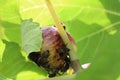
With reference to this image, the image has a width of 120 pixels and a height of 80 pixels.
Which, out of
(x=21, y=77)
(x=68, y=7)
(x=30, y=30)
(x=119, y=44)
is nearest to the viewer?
(x=119, y=44)

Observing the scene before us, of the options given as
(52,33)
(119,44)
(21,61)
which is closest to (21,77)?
(21,61)

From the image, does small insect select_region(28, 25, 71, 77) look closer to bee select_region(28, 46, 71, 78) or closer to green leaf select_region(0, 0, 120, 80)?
bee select_region(28, 46, 71, 78)

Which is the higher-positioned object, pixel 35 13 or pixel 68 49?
pixel 35 13

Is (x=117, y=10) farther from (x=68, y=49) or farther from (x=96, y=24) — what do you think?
(x=68, y=49)

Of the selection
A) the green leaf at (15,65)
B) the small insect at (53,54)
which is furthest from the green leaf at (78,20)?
the small insect at (53,54)

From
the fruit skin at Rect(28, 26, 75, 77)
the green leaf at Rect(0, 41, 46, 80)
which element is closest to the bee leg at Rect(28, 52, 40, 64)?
the fruit skin at Rect(28, 26, 75, 77)

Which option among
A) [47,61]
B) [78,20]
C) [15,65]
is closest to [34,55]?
[47,61]

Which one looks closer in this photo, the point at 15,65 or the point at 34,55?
the point at 34,55

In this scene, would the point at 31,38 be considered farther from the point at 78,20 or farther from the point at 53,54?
the point at 78,20
